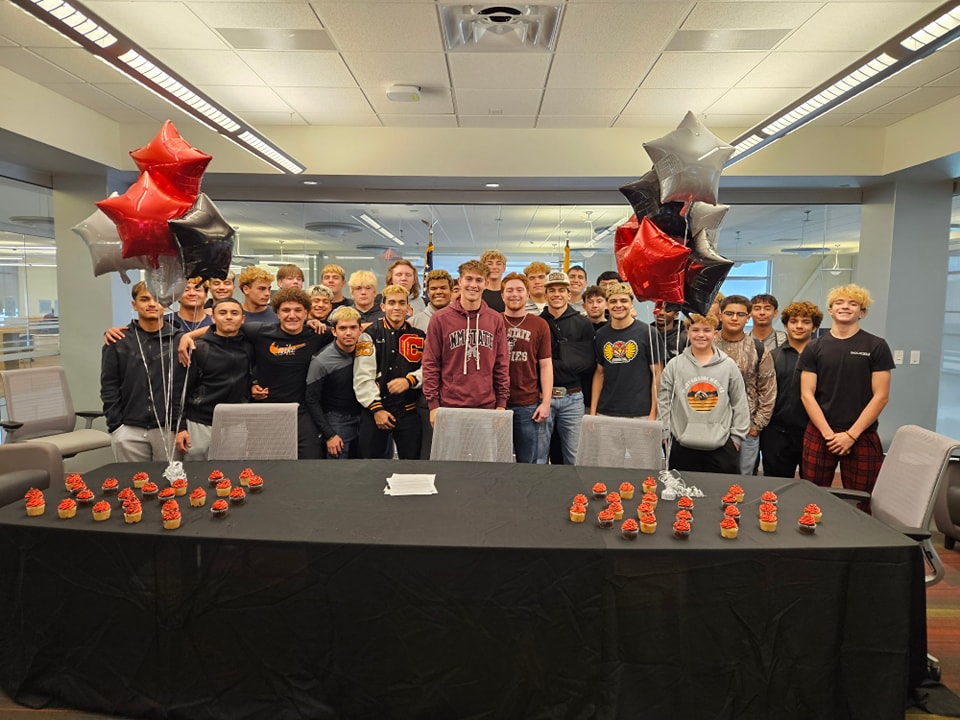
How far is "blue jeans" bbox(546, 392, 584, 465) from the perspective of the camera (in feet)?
12.0

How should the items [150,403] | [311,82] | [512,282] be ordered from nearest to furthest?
[150,403] < [512,282] < [311,82]

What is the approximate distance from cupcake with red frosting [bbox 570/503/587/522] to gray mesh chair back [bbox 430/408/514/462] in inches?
36.2

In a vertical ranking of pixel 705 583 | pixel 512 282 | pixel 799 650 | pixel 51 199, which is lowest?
pixel 799 650

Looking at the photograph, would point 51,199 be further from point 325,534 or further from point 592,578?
point 592,578

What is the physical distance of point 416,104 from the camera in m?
4.35

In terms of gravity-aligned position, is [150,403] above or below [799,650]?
above

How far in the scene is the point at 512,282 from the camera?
11.5ft

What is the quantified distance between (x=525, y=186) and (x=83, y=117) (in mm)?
3680

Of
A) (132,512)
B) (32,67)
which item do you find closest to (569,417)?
(132,512)

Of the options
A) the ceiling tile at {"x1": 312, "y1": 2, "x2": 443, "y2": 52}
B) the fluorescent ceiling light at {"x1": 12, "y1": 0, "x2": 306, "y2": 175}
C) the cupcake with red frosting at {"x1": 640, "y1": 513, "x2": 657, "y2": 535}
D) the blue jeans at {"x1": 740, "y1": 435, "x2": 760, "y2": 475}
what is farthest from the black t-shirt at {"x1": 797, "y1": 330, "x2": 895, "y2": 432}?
the fluorescent ceiling light at {"x1": 12, "y1": 0, "x2": 306, "y2": 175}

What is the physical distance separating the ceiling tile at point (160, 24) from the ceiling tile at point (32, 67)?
81cm

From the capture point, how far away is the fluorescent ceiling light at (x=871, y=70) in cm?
241

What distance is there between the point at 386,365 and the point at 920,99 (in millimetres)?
4254

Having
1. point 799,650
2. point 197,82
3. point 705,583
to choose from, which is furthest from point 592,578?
point 197,82
